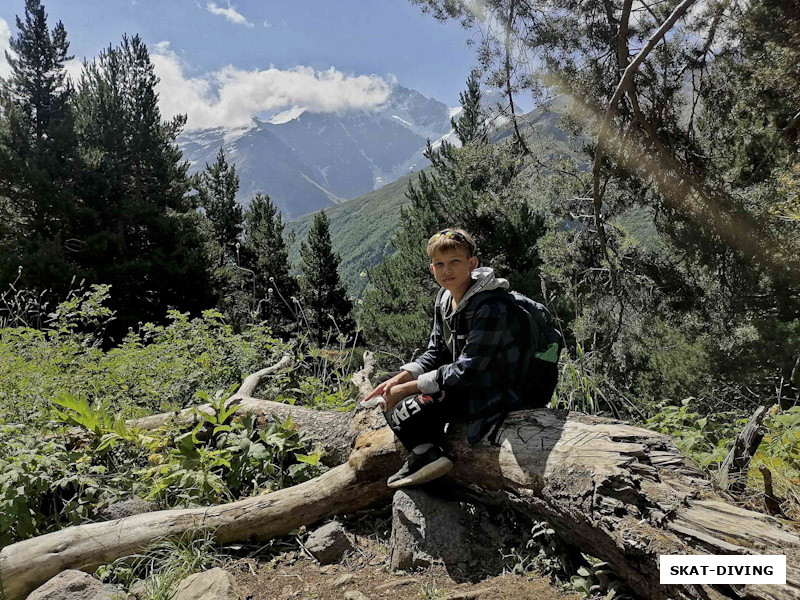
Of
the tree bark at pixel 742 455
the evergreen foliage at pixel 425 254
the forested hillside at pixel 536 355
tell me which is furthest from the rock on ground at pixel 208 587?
the evergreen foliage at pixel 425 254

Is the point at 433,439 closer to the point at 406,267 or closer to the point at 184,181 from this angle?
the point at 406,267

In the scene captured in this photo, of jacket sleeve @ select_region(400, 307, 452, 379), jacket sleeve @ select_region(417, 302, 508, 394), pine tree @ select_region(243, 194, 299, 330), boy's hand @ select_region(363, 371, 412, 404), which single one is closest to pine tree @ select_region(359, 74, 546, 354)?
pine tree @ select_region(243, 194, 299, 330)

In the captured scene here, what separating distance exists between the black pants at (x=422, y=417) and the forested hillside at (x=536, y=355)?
9cm

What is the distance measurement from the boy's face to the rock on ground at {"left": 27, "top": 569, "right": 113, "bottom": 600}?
6.60 ft

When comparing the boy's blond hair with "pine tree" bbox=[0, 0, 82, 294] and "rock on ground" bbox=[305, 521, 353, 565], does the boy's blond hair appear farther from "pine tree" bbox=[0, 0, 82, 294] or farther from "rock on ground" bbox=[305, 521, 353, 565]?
"pine tree" bbox=[0, 0, 82, 294]

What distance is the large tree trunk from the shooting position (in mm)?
1530

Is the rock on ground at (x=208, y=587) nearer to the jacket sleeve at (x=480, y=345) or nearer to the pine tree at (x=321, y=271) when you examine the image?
the jacket sleeve at (x=480, y=345)

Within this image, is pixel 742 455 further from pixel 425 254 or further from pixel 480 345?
pixel 425 254

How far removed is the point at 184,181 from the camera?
21.9 meters

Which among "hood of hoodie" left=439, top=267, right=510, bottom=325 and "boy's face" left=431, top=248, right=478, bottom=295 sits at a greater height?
"boy's face" left=431, top=248, right=478, bottom=295

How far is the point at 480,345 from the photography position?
89.9 inches

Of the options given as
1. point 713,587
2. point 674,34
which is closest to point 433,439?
point 713,587

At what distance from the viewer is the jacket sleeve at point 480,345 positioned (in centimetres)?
229

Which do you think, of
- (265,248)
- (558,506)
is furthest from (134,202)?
Answer: (558,506)
